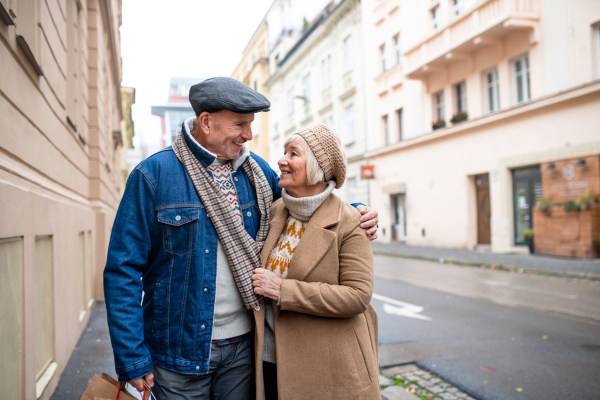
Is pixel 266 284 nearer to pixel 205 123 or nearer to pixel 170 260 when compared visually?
pixel 170 260

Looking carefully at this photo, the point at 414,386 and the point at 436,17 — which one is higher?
the point at 436,17

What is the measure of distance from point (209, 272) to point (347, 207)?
724 mm

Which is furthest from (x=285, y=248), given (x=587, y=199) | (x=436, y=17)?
(x=436, y=17)

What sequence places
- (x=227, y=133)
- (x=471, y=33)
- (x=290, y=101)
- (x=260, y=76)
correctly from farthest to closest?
(x=260, y=76), (x=290, y=101), (x=471, y=33), (x=227, y=133)

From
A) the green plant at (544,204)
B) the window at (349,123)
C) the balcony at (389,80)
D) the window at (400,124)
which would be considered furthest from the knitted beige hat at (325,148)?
the window at (349,123)

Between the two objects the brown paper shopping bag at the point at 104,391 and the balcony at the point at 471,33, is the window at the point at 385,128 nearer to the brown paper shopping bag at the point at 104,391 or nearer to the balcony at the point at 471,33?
the balcony at the point at 471,33

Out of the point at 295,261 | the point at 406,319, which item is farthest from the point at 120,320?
the point at 406,319

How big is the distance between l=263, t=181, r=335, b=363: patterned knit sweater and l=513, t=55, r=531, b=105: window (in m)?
14.0

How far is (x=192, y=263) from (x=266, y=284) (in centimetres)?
34

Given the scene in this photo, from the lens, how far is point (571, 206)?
1249 centimetres

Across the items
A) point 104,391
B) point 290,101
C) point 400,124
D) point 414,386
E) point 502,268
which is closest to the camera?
point 104,391

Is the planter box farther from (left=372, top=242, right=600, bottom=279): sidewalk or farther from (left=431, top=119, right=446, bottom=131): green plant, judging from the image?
(left=431, top=119, right=446, bottom=131): green plant

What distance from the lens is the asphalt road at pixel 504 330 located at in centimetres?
429

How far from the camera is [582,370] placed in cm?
454
